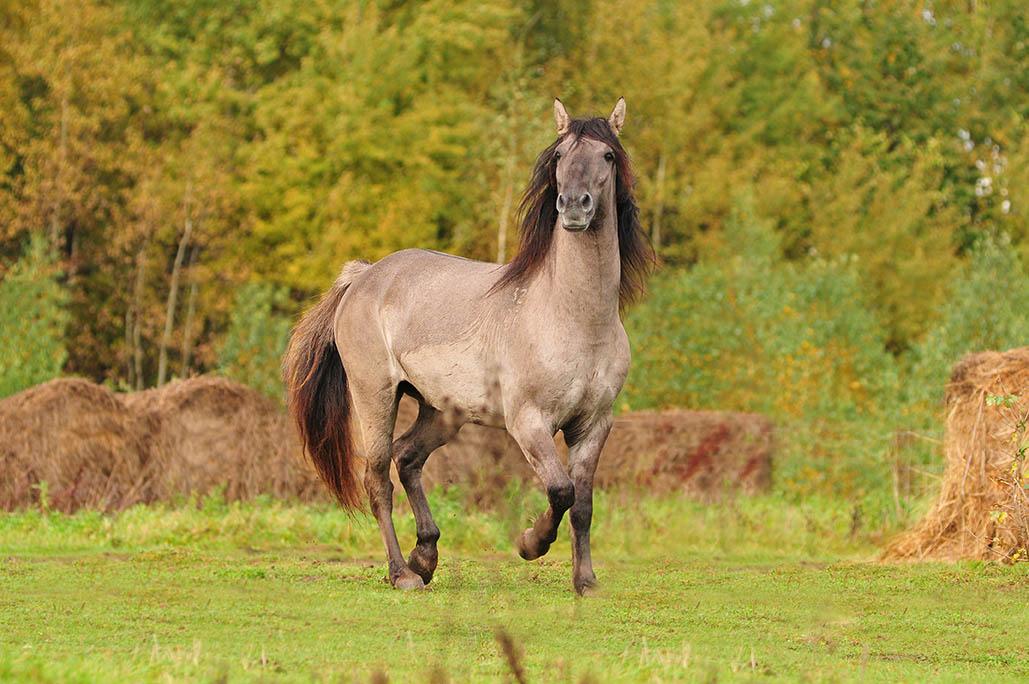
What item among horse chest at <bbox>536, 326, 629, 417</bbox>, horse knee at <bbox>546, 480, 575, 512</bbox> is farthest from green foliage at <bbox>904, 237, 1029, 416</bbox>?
horse knee at <bbox>546, 480, 575, 512</bbox>

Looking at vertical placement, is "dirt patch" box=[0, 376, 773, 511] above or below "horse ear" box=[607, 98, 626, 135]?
below

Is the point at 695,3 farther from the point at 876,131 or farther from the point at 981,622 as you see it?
the point at 981,622

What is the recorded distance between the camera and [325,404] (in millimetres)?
12422

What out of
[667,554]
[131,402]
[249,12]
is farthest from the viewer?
[249,12]

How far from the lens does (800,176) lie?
4747cm

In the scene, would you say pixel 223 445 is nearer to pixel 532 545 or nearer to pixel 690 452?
pixel 690 452

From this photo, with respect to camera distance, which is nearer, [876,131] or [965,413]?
[965,413]

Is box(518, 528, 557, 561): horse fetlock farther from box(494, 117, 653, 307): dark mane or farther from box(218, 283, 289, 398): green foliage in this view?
box(218, 283, 289, 398): green foliage

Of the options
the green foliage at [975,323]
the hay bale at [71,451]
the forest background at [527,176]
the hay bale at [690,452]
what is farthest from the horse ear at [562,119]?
the green foliage at [975,323]

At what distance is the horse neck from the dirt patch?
19.1 ft

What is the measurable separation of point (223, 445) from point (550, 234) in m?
7.44

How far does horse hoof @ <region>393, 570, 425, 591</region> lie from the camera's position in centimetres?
1076

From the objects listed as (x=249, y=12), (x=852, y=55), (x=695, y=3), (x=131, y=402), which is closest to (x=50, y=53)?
(x=249, y=12)

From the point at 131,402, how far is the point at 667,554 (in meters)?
6.67
